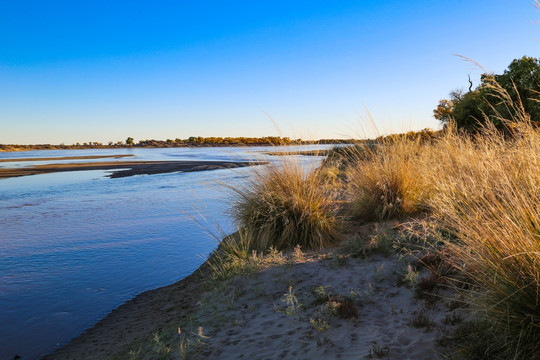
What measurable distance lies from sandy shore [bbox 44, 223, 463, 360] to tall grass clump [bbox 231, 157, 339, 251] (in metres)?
0.53

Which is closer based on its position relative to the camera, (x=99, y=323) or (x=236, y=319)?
(x=236, y=319)

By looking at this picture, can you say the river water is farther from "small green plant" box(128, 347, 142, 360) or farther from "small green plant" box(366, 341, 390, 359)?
"small green plant" box(366, 341, 390, 359)

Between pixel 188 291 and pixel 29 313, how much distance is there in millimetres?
2065

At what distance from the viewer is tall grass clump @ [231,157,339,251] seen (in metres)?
5.74

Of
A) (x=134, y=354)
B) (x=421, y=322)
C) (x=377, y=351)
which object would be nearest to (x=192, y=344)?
(x=134, y=354)

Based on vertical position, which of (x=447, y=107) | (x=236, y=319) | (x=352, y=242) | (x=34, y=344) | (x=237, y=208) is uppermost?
(x=447, y=107)

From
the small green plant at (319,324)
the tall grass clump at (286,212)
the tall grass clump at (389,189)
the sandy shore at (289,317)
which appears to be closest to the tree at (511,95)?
the tall grass clump at (389,189)

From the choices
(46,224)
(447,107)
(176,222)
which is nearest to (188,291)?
(176,222)

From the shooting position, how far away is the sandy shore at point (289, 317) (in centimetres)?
286

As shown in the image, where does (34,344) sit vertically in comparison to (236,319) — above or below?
below

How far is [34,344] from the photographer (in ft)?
12.7

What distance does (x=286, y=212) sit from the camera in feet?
19.1

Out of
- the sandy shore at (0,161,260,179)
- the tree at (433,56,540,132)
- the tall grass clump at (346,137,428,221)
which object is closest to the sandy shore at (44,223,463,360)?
the tall grass clump at (346,137,428,221)

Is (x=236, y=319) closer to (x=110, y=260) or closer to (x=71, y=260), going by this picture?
(x=110, y=260)
